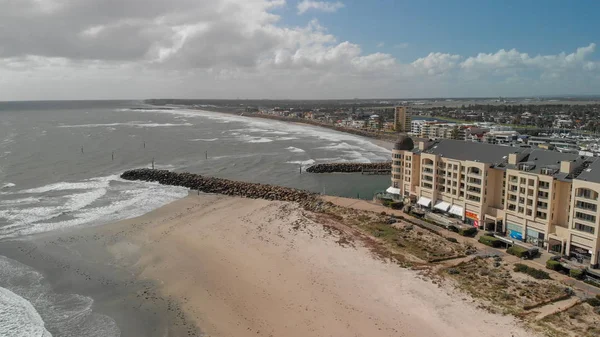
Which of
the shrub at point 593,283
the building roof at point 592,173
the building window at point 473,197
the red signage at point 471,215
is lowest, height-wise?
the shrub at point 593,283

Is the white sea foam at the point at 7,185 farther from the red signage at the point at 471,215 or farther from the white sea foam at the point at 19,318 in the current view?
the red signage at the point at 471,215

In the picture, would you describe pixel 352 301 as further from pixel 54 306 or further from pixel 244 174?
pixel 244 174

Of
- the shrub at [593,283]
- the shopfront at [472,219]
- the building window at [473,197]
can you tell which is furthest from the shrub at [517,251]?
the building window at [473,197]

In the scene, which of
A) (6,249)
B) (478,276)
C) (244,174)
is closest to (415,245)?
(478,276)

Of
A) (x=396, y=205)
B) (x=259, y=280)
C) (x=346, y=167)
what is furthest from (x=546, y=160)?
(x=346, y=167)

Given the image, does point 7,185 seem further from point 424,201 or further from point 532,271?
point 532,271

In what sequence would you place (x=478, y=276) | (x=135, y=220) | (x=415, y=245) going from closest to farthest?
(x=478, y=276) → (x=415, y=245) → (x=135, y=220)
